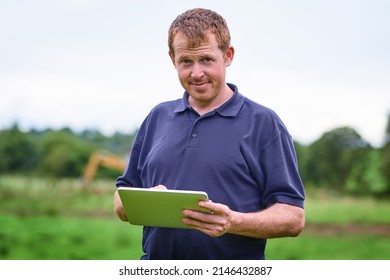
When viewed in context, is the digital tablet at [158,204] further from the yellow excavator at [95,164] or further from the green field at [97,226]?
the yellow excavator at [95,164]

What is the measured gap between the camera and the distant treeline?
33.1 feet

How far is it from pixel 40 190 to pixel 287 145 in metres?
10.2

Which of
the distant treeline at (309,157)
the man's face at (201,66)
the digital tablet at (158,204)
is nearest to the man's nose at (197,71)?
the man's face at (201,66)

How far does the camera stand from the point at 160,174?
216 cm

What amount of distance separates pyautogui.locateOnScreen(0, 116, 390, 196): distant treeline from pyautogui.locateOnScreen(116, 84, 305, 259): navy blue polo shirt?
7.36 m

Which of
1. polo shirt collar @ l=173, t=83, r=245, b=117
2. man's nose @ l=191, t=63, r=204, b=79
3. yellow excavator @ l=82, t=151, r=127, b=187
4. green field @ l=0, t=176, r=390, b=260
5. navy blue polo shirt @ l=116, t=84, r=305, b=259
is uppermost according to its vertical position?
man's nose @ l=191, t=63, r=204, b=79

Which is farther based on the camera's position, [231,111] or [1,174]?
[1,174]

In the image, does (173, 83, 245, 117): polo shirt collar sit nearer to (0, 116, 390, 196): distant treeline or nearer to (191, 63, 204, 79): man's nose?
(191, 63, 204, 79): man's nose

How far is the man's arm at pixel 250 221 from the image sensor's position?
6.42ft

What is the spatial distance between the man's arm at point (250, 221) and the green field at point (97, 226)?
8339mm

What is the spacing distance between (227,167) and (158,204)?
29 centimetres

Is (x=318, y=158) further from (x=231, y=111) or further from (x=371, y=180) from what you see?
(x=231, y=111)

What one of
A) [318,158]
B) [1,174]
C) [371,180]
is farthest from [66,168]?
[371,180]

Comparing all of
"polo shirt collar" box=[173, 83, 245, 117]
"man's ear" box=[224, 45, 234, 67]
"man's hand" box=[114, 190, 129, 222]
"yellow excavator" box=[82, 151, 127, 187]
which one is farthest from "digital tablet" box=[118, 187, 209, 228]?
"yellow excavator" box=[82, 151, 127, 187]
